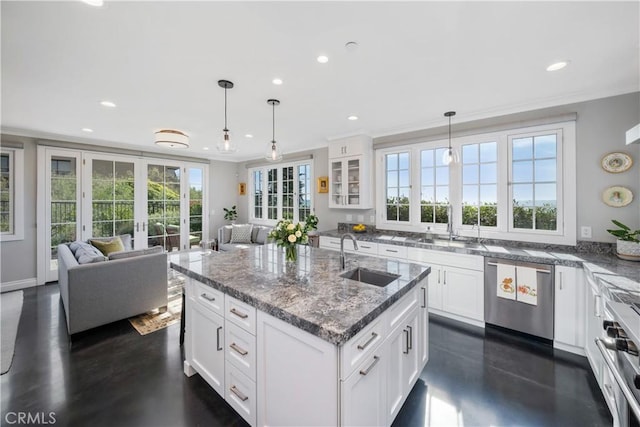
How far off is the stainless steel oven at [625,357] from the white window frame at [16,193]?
22.0 feet

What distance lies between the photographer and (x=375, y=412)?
1.34m

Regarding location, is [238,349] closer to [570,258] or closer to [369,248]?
[369,248]

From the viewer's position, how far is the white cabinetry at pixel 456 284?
285cm

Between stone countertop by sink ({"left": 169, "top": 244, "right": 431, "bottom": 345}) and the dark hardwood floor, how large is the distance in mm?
884

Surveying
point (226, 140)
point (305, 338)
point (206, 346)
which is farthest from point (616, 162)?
point (206, 346)

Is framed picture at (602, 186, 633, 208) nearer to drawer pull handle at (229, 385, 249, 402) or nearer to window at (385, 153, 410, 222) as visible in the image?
window at (385, 153, 410, 222)

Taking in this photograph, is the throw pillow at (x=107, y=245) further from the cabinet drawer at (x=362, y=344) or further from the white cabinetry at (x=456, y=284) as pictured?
the white cabinetry at (x=456, y=284)

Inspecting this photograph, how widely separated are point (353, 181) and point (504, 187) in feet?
6.80

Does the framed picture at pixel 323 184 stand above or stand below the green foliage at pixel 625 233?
above

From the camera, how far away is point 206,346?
1871 millimetres

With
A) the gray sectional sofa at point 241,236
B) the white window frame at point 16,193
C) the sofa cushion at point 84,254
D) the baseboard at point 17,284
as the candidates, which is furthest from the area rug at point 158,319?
the white window frame at point 16,193

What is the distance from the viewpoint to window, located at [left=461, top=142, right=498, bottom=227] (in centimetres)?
327

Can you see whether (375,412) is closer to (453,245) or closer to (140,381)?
(140,381)

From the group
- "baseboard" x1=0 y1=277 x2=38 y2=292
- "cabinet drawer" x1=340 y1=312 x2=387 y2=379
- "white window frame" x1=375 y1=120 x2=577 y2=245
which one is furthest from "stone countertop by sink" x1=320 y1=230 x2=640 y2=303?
"baseboard" x1=0 y1=277 x2=38 y2=292
